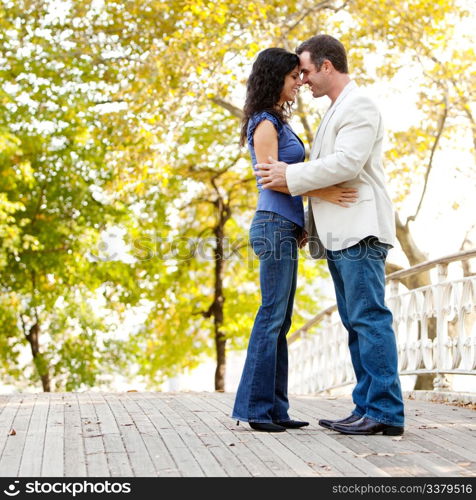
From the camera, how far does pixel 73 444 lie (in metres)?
4.21

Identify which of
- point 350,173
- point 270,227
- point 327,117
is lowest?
point 270,227

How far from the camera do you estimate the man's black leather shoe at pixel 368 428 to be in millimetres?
4586

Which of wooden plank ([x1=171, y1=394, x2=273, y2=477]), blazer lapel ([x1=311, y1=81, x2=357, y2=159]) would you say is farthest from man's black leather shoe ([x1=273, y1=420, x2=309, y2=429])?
blazer lapel ([x1=311, y1=81, x2=357, y2=159])

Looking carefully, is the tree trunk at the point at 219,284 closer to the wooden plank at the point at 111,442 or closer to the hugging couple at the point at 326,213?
the wooden plank at the point at 111,442

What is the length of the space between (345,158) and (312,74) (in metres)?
0.59

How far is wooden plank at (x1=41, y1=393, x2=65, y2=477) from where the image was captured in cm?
358

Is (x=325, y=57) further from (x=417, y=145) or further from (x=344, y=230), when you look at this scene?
(x=417, y=145)

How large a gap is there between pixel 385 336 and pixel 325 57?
1.62 m

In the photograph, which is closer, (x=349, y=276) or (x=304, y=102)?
(x=349, y=276)

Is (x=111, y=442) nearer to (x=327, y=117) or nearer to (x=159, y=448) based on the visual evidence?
(x=159, y=448)

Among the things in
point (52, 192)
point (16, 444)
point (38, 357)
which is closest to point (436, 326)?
point (16, 444)

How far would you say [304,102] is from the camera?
1543cm
